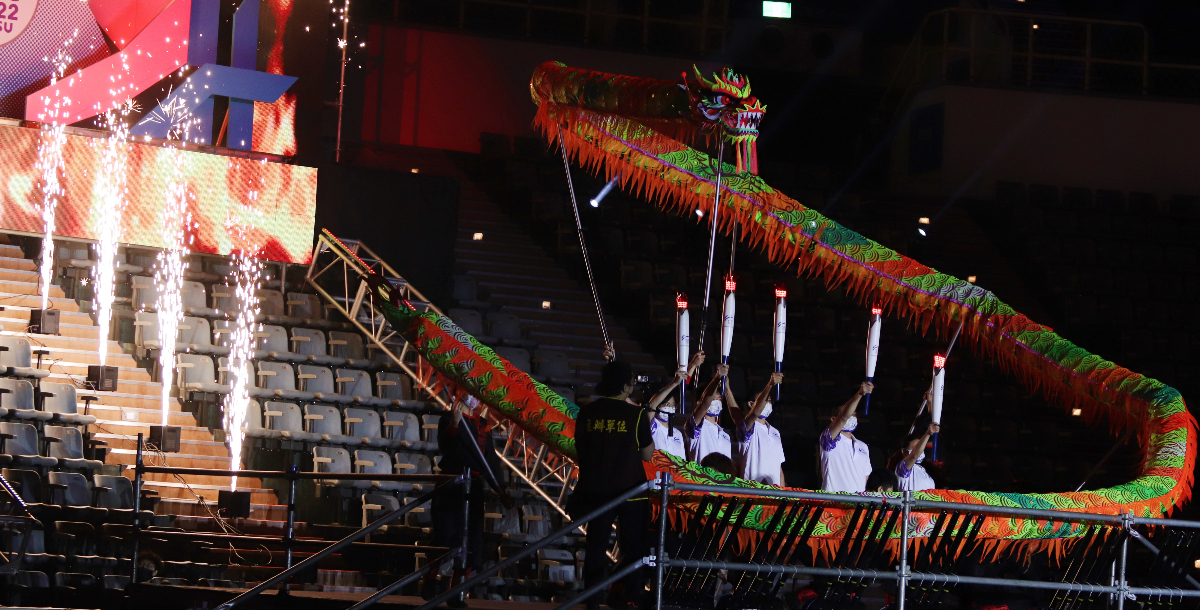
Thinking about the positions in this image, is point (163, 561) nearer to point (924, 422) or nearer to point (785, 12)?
point (924, 422)

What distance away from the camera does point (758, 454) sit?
8.94 m

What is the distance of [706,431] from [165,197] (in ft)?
20.8

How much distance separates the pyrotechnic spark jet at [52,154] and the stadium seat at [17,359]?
154 cm

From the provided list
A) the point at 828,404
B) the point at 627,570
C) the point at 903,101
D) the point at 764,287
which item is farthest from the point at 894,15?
the point at 627,570

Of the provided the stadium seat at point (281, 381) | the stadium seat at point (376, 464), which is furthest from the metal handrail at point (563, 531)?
the stadium seat at point (281, 381)

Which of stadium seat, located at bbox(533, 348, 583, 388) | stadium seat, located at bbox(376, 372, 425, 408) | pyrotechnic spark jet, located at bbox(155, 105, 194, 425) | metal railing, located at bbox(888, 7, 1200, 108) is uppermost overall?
metal railing, located at bbox(888, 7, 1200, 108)

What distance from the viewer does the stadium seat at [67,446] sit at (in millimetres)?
9523

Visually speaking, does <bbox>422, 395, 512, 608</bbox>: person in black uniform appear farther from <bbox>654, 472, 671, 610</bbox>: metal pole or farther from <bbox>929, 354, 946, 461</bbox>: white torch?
<bbox>929, 354, 946, 461</bbox>: white torch

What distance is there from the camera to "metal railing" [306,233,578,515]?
10945 millimetres

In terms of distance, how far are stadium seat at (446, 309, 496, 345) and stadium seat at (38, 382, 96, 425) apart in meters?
3.49

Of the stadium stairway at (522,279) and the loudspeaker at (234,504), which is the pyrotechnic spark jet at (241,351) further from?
the stadium stairway at (522,279)

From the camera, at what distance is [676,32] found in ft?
56.9

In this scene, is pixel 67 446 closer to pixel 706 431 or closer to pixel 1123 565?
pixel 706 431

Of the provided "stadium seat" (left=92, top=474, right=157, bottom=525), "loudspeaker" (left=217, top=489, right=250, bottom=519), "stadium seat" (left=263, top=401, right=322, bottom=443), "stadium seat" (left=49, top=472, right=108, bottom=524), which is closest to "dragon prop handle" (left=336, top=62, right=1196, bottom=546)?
"loudspeaker" (left=217, top=489, right=250, bottom=519)
